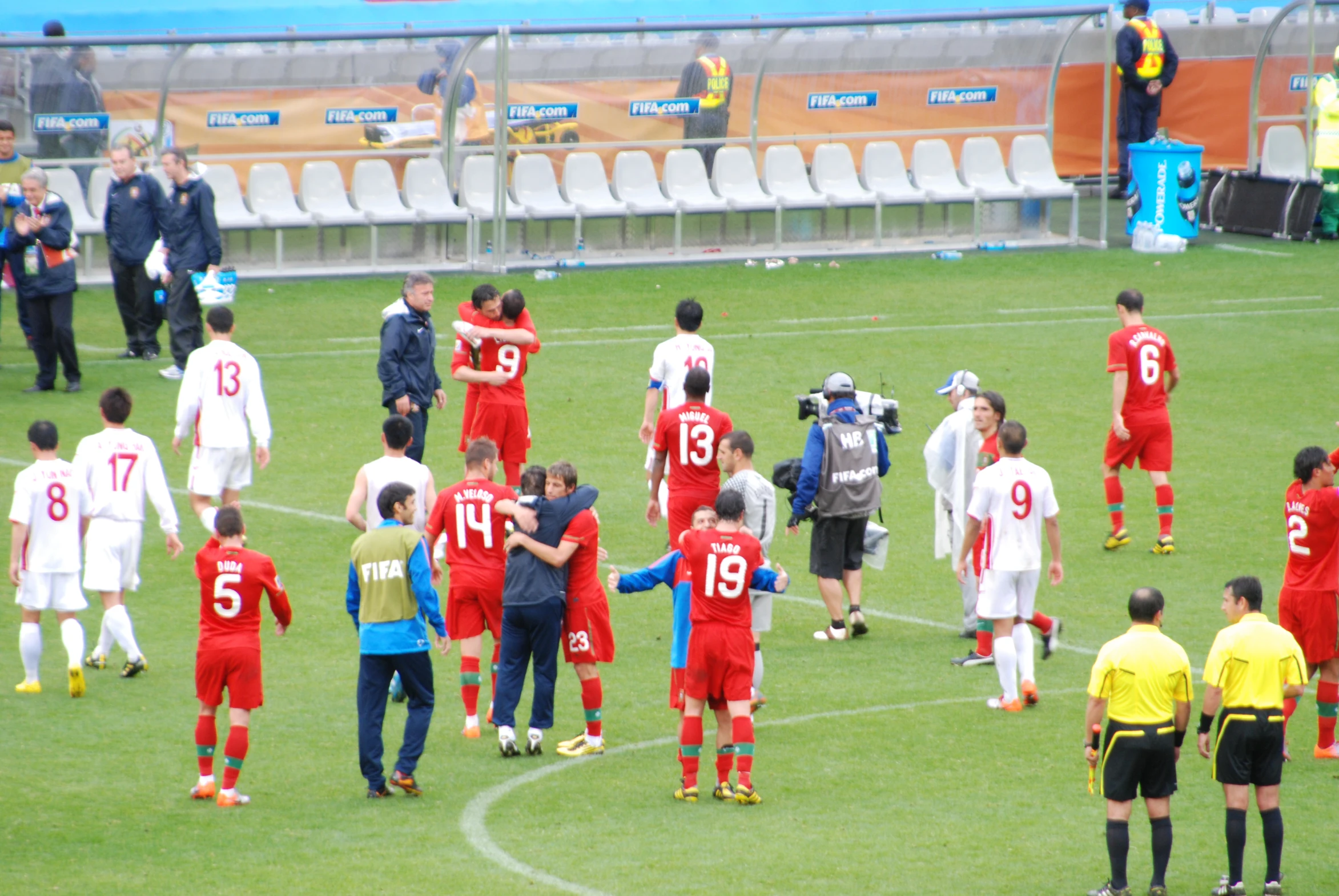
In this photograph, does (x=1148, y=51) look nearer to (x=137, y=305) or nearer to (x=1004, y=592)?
(x=137, y=305)

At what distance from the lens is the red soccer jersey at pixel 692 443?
11086mm

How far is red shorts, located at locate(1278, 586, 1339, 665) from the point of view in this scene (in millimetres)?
9578

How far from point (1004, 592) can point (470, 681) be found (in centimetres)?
316

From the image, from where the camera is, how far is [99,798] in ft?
29.2

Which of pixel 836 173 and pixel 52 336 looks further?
pixel 836 173

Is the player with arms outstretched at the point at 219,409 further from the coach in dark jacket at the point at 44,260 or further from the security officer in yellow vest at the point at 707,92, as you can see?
the security officer in yellow vest at the point at 707,92

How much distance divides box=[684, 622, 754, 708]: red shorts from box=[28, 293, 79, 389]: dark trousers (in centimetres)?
1077

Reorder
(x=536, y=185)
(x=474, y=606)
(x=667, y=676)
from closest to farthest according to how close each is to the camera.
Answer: (x=474, y=606)
(x=667, y=676)
(x=536, y=185)

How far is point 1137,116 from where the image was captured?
2847cm

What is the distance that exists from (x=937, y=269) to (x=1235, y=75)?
33.9 ft

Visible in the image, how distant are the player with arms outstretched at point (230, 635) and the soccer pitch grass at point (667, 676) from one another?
364mm

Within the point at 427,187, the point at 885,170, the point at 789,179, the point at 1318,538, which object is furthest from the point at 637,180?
the point at 1318,538

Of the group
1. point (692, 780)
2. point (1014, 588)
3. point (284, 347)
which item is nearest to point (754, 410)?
point (284, 347)

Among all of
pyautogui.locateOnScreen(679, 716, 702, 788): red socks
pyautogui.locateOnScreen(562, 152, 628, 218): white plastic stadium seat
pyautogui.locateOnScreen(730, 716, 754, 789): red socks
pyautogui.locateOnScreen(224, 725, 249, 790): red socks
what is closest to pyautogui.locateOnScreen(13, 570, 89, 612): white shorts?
pyautogui.locateOnScreen(224, 725, 249, 790): red socks
